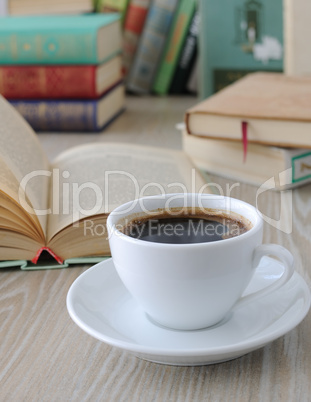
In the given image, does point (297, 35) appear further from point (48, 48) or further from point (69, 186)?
point (69, 186)

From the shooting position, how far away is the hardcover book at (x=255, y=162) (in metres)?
0.89

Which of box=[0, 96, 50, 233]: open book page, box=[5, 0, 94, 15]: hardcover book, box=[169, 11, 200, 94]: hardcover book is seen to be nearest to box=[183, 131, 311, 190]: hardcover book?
box=[0, 96, 50, 233]: open book page

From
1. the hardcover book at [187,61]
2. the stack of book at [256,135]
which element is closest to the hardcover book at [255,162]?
the stack of book at [256,135]

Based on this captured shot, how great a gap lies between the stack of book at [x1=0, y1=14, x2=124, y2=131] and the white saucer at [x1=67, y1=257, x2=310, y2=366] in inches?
29.2

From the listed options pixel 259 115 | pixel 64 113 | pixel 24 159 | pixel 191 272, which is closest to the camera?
pixel 191 272

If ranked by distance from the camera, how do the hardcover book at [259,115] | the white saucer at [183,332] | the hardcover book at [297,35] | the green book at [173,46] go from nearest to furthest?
1. the white saucer at [183,332]
2. the hardcover book at [259,115]
3. the hardcover book at [297,35]
4. the green book at [173,46]

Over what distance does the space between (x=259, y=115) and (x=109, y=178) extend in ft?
0.79

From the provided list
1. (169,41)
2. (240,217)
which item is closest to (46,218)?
→ (240,217)

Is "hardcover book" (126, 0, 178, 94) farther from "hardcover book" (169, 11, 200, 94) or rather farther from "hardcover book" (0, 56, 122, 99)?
"hardcover book" (0, 56, 122, 99)

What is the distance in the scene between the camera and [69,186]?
81 centimetres

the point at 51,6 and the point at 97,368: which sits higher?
the point at 51,6

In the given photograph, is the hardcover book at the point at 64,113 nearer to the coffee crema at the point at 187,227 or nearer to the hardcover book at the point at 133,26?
the hardcover book at the point at 133,26

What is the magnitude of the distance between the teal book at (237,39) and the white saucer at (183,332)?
0.87 m

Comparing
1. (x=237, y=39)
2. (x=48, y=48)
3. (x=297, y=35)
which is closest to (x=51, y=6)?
(x=48, y=48)
